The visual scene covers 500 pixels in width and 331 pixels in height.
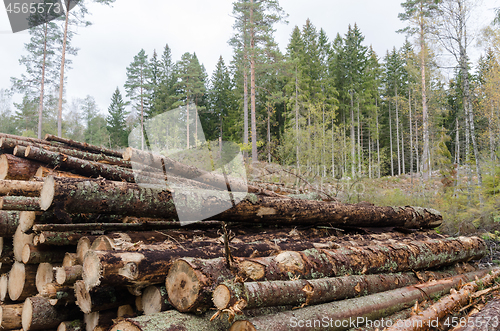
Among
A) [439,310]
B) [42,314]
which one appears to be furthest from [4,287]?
[439,310]

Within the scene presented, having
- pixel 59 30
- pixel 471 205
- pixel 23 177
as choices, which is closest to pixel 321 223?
pixel 23 177

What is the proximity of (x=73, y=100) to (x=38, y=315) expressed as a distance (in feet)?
190

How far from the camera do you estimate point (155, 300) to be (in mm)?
2328

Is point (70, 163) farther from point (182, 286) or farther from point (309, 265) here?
point (309, 265)

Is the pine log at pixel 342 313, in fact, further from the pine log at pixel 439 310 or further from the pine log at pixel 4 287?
the pine log at pixel 4 287

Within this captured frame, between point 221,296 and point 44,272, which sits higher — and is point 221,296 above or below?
above

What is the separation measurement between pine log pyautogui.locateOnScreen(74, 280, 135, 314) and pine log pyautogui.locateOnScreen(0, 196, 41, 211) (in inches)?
51.5

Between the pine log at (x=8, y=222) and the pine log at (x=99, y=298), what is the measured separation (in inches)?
71.1

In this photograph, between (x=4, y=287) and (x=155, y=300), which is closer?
(x=155, y=300)

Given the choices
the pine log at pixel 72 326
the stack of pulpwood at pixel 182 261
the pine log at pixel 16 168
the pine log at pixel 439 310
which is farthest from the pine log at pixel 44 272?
the pine log at pixel 439 310

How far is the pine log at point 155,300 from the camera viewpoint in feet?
7.43

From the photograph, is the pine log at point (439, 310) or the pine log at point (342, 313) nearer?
the pine log at point (342, 313)

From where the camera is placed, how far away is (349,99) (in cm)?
3450

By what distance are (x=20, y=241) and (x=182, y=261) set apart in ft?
8.83
